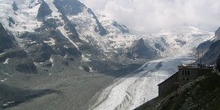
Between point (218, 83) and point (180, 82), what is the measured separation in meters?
30.0

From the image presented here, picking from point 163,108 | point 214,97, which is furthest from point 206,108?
point 163,108

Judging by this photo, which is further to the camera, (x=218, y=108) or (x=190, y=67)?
(x=190, y=67)

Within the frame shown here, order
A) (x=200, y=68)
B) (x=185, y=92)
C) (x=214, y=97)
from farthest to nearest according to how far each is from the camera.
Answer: (x=200, y=68), (x=185, y=92), (x=214, y=97)

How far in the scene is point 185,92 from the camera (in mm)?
103062

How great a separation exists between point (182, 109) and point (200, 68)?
31.7m

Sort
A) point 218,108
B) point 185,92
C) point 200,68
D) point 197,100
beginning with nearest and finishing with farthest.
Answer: point 218,108 → point 197,100 → point 185,92 → point 200,68

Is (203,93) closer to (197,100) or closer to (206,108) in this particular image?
(197,100)

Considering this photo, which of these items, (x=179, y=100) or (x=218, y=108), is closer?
(x=218, y=108)

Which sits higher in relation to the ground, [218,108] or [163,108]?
[218,108]

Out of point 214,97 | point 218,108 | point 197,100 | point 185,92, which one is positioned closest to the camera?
point 218,108

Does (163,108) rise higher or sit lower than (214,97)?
lower

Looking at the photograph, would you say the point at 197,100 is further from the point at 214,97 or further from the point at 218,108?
the point at 218,108

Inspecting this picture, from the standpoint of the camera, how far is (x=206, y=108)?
87.7 metres

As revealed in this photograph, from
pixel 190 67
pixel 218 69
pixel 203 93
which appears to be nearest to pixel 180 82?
pixel 190 67
